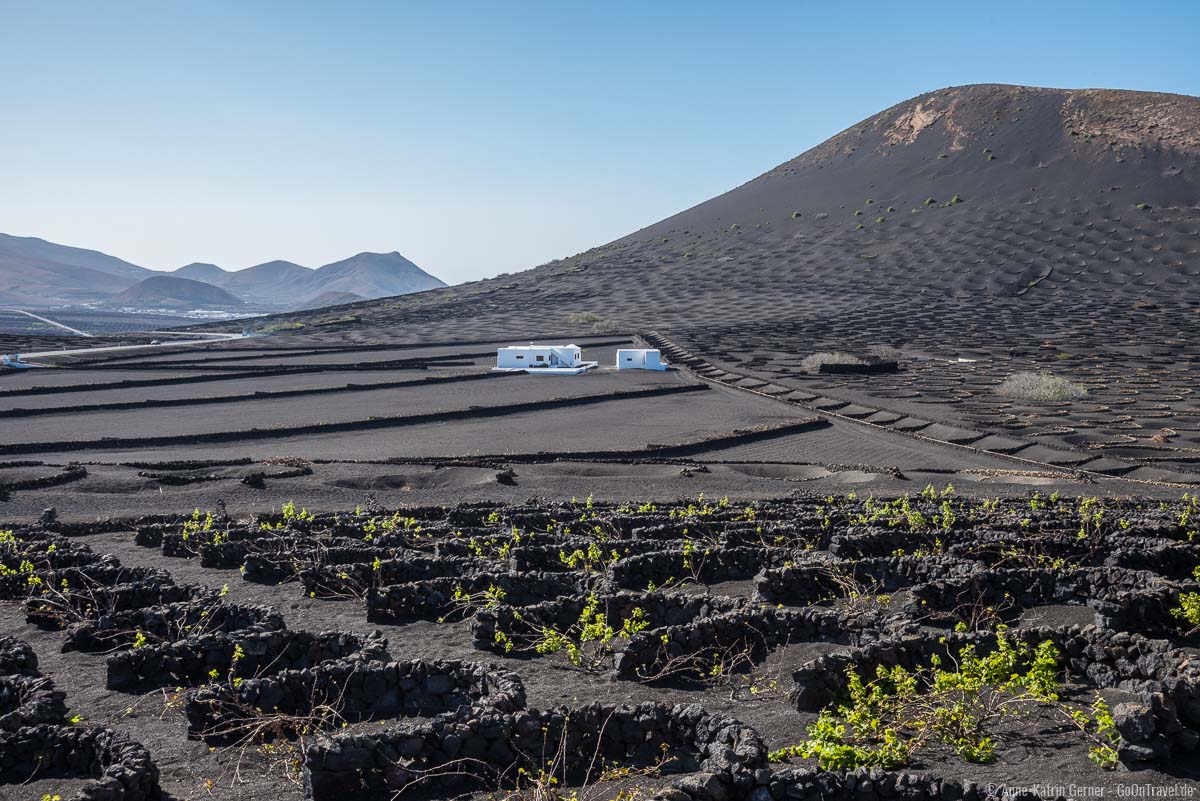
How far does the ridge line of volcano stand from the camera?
24.7 metres

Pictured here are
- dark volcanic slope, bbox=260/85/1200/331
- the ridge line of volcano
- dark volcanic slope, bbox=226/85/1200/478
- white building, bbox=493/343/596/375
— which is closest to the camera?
the ridge line of volcano

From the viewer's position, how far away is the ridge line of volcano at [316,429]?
24.7 meters

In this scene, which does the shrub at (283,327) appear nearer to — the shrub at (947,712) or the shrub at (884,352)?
the shrub at (884,352)

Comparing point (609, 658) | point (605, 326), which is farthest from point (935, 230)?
point (609, 658)

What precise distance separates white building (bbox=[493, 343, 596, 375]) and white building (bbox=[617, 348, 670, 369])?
4.25ft

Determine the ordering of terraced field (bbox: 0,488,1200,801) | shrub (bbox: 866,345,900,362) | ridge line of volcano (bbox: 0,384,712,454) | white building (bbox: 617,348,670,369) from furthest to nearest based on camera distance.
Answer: shrub (bbox: 866,345,900,362) → white building (bbox: 617,348,670,369) → ridge line of volcano (bbox: 0,384,712,454) → terraced field (bbox: 0,488,1200,801)

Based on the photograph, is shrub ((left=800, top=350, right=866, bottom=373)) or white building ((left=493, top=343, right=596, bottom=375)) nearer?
shrub ((left=800, top=350, right=866, bottom=373))

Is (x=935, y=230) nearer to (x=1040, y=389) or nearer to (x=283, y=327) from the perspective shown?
(x=1040, y=389)

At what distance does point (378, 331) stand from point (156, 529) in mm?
46104

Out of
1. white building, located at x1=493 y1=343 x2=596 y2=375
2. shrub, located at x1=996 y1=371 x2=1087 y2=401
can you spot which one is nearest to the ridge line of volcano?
white building, located at x1=493 y1=343 x2=596 y2=375

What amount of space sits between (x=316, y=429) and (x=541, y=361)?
14494 mm

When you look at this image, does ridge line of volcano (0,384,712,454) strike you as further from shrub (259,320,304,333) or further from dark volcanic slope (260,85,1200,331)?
shrub (259,320,304,333)

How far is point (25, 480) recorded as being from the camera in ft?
65.9

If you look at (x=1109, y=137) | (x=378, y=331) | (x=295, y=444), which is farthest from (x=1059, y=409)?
(x=1109, y=137)
